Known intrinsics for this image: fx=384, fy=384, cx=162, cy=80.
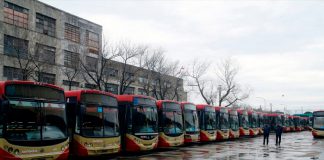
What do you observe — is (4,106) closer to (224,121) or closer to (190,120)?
(190,120)

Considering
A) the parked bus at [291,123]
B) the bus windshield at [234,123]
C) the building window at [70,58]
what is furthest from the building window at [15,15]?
the parked bus at [291,123]

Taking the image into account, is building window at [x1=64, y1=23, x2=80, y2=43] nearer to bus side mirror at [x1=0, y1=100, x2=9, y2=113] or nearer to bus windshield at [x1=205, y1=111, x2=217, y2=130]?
bus windshield at [x1=205, y1=111, x2=217, y2=130]

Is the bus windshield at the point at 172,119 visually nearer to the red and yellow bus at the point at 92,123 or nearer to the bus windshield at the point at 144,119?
the bus windshield at the point at 144,119

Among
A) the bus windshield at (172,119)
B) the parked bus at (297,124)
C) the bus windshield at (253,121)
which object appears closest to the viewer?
the bus windshield at (172,119)

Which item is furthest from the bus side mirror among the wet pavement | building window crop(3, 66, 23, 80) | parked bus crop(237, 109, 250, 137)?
parked bus crop(237, 109, 250, 137)

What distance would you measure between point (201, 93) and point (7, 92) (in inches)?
1925

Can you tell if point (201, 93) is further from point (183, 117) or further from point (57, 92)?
point (57, 92)

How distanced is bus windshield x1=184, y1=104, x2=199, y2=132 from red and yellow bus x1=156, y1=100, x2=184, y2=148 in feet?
5.96

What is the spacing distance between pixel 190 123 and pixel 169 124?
11.3ft

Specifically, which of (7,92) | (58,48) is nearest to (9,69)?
(58,48)

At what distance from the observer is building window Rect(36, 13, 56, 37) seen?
131ft

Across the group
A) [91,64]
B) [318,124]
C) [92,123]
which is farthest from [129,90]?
[92,123]

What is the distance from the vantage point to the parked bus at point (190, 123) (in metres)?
24.6

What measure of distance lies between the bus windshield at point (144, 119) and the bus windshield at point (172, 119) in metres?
1.76
